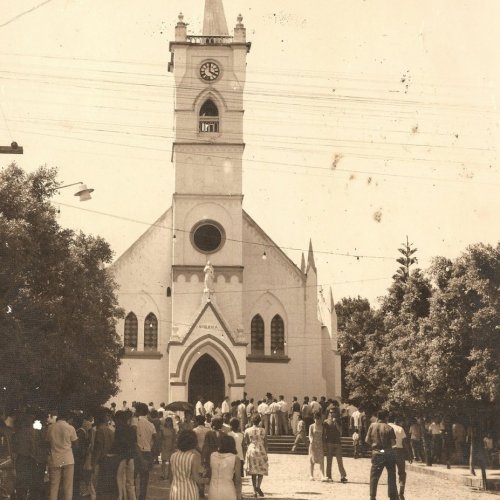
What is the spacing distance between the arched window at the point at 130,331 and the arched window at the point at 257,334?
19.4 ft

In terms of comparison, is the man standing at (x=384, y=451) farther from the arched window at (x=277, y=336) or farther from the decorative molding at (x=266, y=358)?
the arched window at (x=277, y=336)

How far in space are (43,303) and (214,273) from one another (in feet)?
71.9

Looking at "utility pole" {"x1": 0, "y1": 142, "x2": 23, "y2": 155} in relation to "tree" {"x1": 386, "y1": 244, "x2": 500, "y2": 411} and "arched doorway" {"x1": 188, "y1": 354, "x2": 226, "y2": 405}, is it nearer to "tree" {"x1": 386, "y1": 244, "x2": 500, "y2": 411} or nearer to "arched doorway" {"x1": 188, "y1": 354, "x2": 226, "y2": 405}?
"tree" {"x1": 386, "y1": 244, "x2": 500, "y2": 411}

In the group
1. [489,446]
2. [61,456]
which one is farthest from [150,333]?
[61,456]

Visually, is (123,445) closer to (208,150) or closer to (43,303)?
(43,303)

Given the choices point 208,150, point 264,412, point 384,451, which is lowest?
point 384,451

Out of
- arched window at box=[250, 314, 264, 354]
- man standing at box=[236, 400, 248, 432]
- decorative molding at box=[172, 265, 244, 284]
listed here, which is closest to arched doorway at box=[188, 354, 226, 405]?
arched window at box=[250, 314, 264, 354]

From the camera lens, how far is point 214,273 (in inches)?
1934

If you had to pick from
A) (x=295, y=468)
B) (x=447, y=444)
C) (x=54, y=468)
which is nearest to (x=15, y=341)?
(x=54, y=468)

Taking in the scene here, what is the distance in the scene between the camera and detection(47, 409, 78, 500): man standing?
57.0 feet

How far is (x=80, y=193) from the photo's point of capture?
82.8 feet

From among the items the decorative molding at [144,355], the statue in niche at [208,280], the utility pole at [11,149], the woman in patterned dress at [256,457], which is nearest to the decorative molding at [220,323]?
the statue in niche at [208,280]

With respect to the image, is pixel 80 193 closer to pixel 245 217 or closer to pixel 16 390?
pixel 16 390

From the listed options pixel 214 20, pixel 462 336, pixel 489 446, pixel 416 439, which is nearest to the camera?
pixel 462 336
